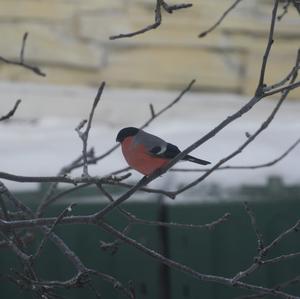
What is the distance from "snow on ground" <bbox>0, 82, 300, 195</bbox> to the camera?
487 centimetres

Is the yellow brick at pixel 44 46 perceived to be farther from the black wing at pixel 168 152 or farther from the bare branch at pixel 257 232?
the bare branch at pixel 257 232

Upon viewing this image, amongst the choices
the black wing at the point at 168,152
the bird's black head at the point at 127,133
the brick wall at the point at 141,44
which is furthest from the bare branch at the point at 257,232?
the brick wall at the point at 141,44

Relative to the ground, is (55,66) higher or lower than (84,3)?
lower

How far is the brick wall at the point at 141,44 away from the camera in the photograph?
6863 millimetres

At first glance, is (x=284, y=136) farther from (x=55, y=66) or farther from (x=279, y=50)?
(x=55, y=66)

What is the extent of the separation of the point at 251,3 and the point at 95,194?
3037 millimetres

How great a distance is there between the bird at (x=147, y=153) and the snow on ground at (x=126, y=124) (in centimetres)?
141

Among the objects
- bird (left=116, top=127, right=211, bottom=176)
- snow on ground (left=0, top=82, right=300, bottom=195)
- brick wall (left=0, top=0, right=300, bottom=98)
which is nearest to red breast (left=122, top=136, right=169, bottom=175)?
bird (left=116, top=127, right=211, bottom=176)

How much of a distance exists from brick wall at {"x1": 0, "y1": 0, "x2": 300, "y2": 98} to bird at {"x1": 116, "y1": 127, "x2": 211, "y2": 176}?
149 inches

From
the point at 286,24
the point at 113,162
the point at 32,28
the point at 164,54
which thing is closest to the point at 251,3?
the point at 286,24

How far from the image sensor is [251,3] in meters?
6.99

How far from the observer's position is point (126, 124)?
6773 mm

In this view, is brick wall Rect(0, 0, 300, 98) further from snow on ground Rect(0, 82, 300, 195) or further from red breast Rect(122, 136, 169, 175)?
red breast Rect(122, 136, 169, 175)

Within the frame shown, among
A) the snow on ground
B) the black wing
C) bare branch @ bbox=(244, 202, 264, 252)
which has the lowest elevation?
the snow on ground
